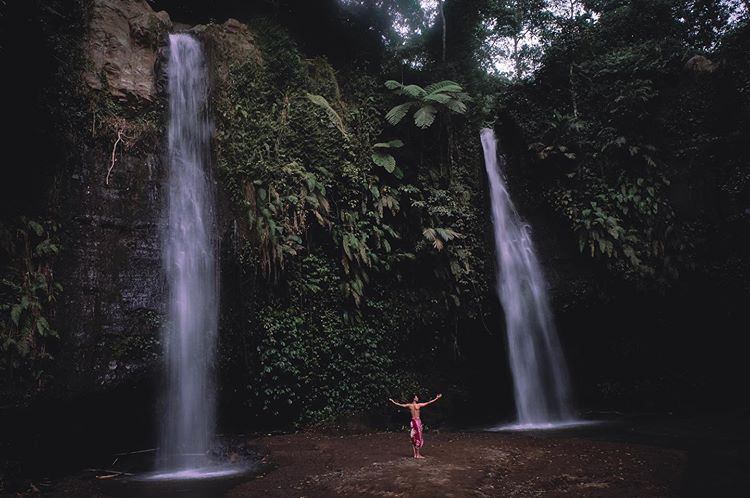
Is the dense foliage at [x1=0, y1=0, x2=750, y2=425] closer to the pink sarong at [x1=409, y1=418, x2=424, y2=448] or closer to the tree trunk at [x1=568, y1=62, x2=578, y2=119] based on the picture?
the tree trunk at [x1=568, y1=62, x2=578, y2=119]

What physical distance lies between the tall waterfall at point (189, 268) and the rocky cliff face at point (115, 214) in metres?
0.26

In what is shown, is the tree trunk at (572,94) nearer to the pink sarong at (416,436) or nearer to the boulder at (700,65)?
the boulder at (700,65)

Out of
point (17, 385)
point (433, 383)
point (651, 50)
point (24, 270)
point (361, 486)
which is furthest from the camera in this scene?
point (651, 50)

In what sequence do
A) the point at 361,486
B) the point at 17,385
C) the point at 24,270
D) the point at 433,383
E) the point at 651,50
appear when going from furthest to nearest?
the point at 651,50, the point at 433,383, the point at 24,270, the point at 17,385, the point at 361,486

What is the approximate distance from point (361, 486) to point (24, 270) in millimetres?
6289

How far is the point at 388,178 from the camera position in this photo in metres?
12.3

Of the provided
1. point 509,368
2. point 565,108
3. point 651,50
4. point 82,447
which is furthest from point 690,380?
point 82,447

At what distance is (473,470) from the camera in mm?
6121

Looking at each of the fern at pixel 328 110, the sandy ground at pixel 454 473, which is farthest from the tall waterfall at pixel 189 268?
the fern at pixel 328 110

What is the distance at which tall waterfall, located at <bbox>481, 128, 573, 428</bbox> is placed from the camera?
11.7 metres

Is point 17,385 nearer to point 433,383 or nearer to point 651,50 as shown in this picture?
point 433,383

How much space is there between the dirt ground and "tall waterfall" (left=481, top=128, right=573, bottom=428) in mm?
3232

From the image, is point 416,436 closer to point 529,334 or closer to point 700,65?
point 529,334

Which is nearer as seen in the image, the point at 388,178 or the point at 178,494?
the point at 178,494
